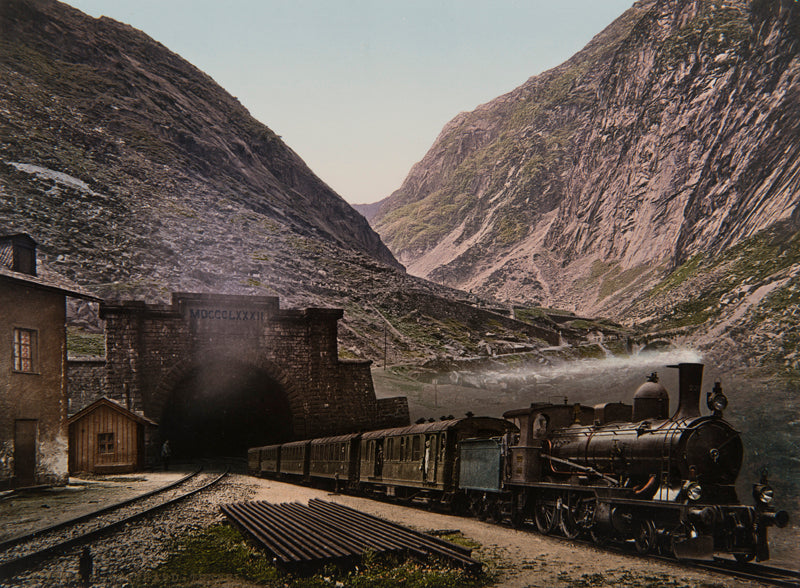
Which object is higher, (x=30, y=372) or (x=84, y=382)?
(x=30, y=372)

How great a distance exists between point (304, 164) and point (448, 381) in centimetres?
9751

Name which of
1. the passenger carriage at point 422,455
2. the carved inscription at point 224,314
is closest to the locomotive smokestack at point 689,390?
the passenger carriage at point 422,455

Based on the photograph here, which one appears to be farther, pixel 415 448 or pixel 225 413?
pixel 225 413

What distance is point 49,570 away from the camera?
30.9 feet

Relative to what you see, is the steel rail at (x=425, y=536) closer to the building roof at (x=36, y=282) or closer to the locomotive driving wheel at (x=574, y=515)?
Result: the locomotive driving wheel at (x=574, y=515)

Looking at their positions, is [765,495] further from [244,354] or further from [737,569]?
[244,354]

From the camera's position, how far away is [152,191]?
88.6 meters

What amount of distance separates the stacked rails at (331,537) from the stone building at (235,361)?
21148mm

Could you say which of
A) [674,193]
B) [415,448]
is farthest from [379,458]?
[674,193]

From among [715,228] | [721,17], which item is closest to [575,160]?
[721,17]

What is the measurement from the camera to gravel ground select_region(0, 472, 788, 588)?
8.92 meters

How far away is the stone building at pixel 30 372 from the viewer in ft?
58.7

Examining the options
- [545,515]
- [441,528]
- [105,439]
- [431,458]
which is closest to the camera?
[441,528]

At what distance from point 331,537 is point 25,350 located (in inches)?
498
